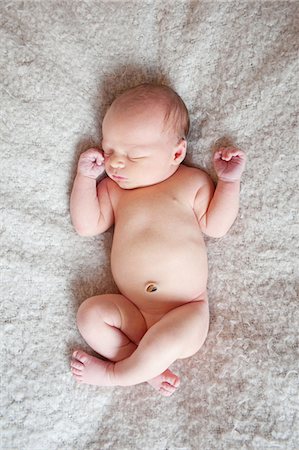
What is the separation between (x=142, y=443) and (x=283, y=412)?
0.31 m

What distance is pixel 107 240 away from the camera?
1543mm

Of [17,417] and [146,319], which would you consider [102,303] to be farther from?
[17,417]

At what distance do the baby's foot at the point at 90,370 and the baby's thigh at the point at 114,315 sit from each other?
8cm

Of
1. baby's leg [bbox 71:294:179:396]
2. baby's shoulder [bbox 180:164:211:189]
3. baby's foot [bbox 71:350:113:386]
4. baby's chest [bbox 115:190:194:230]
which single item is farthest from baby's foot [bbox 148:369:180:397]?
baby's shoulder [bbox 180:164:211:189]

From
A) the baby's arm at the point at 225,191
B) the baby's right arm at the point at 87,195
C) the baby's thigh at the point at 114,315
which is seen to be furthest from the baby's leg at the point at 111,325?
the baby's arm at the point at 225,191

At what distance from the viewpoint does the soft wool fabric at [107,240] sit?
1.39 meters

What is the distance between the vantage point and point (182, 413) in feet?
4.60

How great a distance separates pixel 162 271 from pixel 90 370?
0.90 feet

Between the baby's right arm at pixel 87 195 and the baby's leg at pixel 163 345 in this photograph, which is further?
the baby's right arm at pixel 87 195

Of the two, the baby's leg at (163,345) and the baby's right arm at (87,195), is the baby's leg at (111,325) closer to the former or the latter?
the baby's leg at (163,345)

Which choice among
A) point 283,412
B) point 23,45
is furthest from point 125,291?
point 23,45

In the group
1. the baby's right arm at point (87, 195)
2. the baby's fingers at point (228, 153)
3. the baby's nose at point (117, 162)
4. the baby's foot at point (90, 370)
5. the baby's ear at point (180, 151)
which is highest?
the baby's fingers at point (228, 153)

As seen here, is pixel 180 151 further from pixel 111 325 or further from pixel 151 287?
pixel 111 325

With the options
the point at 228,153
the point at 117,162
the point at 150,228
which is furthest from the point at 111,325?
the point at 228,153
